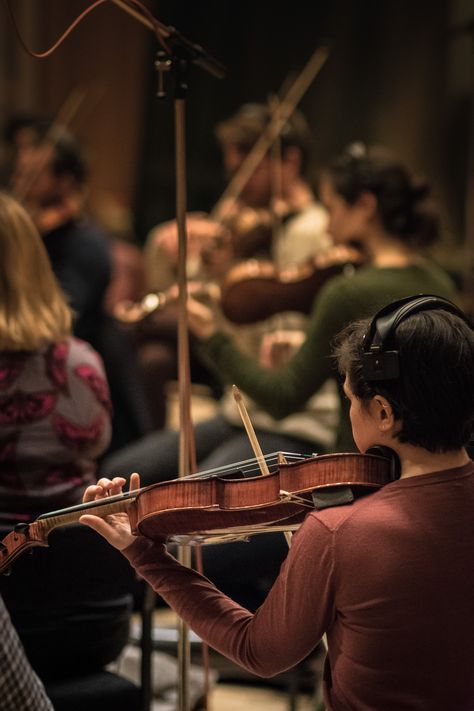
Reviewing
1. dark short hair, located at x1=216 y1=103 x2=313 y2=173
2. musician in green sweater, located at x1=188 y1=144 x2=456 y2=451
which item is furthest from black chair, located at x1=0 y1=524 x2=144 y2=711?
dark short hair, located at x1=216 y1=103 x2=313 y2=173

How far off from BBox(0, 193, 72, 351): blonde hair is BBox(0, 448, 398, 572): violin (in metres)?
0.59

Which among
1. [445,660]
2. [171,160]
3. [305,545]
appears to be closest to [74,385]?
[305,545]

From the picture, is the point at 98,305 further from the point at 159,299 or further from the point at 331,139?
the point at 331,139

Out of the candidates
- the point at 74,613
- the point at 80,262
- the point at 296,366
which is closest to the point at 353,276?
the point at 296,366

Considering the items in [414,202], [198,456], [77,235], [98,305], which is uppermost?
[414,202]

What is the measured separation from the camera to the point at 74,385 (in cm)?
Result: 198

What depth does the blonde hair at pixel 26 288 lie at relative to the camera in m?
1.98

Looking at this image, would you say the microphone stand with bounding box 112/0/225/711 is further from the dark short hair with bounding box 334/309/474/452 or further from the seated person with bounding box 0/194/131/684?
the dark short hair with bounding box 334/309/474/452

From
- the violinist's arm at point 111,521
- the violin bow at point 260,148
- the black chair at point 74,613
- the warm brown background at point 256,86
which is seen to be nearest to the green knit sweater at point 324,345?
the black chair at point 74,613

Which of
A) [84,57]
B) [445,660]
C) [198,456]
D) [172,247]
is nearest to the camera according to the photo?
[445,660]

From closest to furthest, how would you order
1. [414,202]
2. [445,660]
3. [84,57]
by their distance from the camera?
1. [445,660]
2. [414,202]
3. [84,57]

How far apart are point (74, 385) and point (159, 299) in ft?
2.31

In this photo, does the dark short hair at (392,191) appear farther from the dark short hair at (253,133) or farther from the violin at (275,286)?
the dark short hair at (253,133)

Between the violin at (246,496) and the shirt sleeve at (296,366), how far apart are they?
2.76 feet
